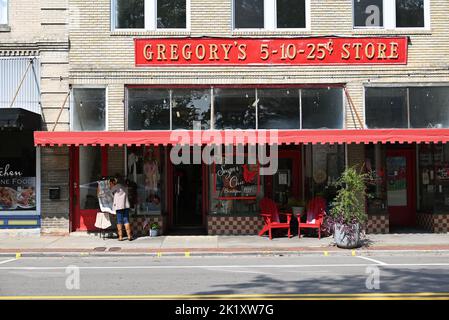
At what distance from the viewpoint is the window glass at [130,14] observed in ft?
50.7

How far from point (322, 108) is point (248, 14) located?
3.49 m

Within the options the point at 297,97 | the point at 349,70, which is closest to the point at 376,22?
the point at 349,70

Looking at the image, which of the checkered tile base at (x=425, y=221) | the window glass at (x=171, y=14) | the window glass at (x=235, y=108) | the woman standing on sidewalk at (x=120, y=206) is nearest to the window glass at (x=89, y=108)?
the woman standing on sidewalk at (x=120, y=206)

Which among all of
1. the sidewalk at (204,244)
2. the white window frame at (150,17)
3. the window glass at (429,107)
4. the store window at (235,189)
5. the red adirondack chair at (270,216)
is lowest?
the sidewalk at (204,244)

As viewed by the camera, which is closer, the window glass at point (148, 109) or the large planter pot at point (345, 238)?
the large planter pot at point (345, 238)

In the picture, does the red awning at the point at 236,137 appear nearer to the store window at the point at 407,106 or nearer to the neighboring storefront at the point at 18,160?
the store window at the point at 407,106

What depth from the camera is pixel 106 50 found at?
15.2m

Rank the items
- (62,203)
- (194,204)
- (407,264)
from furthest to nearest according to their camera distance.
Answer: (194,204)
(62,203)
(407,264)

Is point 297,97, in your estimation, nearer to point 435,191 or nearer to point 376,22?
point 376,22

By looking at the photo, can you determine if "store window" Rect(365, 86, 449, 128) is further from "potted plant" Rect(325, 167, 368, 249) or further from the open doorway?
the open doorway

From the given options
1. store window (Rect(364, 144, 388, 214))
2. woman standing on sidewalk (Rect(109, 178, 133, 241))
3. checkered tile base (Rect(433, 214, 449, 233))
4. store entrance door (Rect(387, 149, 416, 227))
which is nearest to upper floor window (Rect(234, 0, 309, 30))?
store window (Rect(364, 144, 388, 214))

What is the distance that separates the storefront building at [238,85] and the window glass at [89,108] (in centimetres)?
3

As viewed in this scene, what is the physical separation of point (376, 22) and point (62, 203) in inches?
412

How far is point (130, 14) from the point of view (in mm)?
15516
